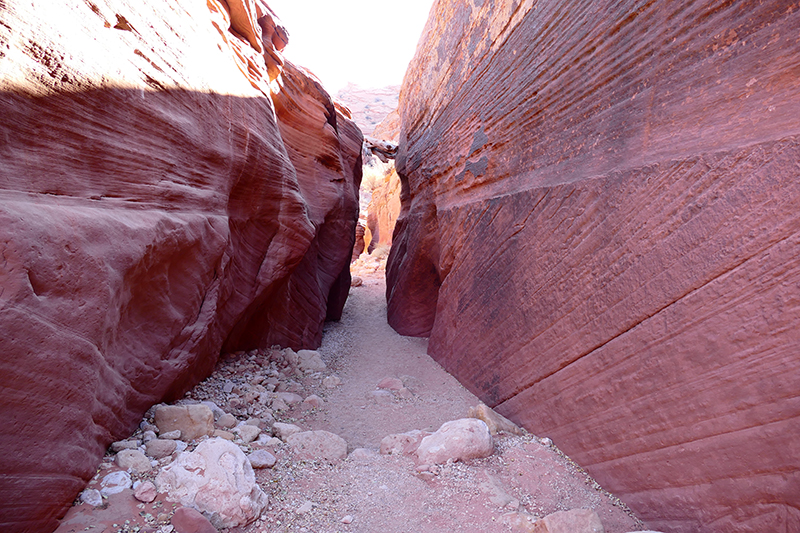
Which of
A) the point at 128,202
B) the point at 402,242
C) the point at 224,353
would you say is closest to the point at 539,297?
the point at 128,202

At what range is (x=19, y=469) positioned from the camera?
5.36 feet

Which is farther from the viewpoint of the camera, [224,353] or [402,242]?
[402,242]

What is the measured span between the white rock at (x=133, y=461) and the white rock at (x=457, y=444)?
71.6 inches

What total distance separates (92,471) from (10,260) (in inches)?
45.1

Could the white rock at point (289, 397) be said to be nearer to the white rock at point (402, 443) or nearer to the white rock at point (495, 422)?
the white rock at point (402, 443)

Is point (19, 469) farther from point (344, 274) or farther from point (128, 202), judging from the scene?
point (344, 274)

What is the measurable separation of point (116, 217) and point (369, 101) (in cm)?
5834

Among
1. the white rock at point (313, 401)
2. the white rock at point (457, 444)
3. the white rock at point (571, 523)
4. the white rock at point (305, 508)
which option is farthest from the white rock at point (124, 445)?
the white rock at point (571, 523)

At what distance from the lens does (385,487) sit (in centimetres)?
266

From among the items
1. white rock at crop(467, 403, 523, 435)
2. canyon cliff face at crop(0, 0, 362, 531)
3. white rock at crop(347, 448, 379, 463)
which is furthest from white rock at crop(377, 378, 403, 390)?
canyon cliff face at crop(0, 0, 362, 531)

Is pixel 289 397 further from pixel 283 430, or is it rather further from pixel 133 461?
pixel 133 461

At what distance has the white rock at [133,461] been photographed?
2.15 meters

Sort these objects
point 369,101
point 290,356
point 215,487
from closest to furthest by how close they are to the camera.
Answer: point 215,487 < point 290,356 < point 369,101

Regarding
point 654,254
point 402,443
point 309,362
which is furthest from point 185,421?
point 654,254
